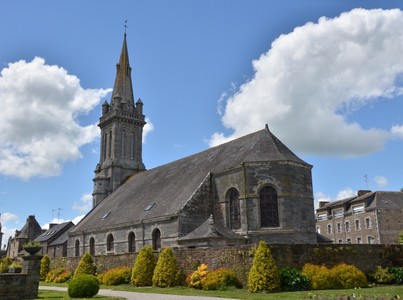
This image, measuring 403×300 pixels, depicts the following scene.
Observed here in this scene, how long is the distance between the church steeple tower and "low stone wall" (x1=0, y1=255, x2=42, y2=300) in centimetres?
2771

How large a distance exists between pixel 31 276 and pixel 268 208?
14.4 metres

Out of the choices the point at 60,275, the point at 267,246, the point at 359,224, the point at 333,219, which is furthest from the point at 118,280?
the point at 333,219

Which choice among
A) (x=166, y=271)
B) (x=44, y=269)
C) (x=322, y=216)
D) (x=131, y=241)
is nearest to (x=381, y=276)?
(x=166, y=271)

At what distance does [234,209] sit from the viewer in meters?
27.2

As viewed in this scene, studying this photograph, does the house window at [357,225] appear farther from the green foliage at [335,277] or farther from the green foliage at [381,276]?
the green foliage at [335,277]

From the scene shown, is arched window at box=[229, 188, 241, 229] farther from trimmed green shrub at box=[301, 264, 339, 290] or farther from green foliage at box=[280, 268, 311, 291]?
green foliage at box=[280, 268, 311, 291]

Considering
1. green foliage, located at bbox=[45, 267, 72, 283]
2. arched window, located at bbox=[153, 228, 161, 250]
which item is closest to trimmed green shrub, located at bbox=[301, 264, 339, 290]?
arched window, located at bbox=[153, 228, 161, 250]

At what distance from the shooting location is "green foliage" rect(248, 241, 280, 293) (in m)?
16.4

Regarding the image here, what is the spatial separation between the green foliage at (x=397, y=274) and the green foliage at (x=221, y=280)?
7.35 meters

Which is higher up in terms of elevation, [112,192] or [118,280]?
[112,192]

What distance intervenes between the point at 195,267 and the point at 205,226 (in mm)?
4520

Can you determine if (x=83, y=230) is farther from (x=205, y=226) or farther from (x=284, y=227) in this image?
(x=284, y=227)

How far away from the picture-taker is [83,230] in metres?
37.6

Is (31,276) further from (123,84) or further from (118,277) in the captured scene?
(123,84)
